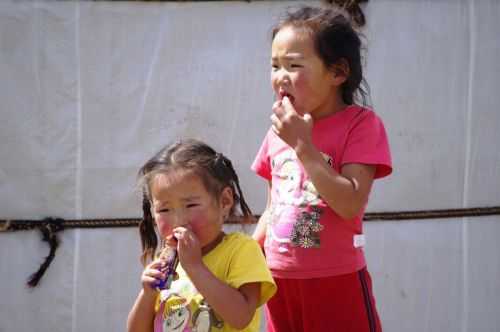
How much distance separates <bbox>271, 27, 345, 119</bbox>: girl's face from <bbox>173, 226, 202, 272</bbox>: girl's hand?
0.34 m

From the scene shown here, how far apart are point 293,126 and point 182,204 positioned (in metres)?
0.23

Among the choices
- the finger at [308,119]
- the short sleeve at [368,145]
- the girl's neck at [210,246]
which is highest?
the finger at [308,119]

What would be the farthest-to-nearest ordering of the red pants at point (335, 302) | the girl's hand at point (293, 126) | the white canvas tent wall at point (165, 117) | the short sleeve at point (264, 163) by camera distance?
the white canvas tent wall at point (165, 117)
the short sleeve at point (264, 163)
the red pants at point (335, 302)
the girl's hand at point (293, 126)

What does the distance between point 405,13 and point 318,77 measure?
0.88 metres

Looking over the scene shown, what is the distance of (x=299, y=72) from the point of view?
1417 mm

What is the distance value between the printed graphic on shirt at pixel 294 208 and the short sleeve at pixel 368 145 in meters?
0.05

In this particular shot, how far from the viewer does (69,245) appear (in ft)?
7.21

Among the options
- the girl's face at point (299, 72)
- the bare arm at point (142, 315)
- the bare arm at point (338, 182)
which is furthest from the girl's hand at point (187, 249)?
the girl's face at point (299, 72)

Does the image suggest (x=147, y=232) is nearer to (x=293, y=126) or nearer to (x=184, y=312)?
(x=184, y=312)

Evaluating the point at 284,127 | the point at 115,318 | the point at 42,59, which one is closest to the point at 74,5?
the point at 42,59

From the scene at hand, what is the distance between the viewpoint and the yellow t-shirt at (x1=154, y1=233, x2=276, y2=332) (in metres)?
1.28

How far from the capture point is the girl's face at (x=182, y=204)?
1293mm

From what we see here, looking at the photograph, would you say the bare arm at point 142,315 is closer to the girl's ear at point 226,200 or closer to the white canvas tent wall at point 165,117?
the girl's ear at point 226,200

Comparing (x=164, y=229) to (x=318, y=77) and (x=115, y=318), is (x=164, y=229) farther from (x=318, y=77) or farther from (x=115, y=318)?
(x=115, y=318)
